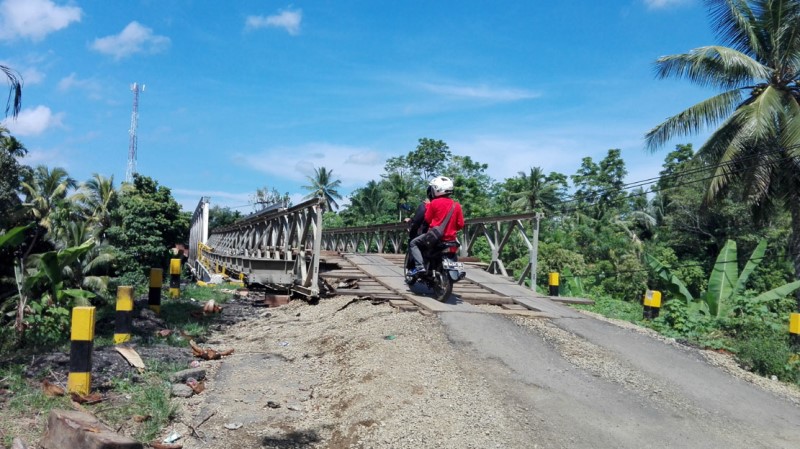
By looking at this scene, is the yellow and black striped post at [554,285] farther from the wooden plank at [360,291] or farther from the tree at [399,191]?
the tree at [399,191]

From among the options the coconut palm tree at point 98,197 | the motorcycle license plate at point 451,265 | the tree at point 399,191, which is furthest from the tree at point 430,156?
the motorcycle license plate at point 451,265

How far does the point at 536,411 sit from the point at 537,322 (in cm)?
291

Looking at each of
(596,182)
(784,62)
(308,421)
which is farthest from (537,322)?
(596,182)

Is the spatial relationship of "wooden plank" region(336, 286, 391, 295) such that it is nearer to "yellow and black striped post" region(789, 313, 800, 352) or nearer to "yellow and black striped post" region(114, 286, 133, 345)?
"yellow and black striped post" region(114, 286, 133, 345)

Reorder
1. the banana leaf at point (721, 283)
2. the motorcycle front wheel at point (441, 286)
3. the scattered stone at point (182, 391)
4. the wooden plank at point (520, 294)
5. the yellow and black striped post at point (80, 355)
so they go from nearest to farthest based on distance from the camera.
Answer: the yellow and black striped post at point (80, 355) → the scattered stone at point (182, 391) → the motorcycle front wheel at point (441, 286) → the wooden plank at point (520, 294) → the banana leaf at point (721, 283)

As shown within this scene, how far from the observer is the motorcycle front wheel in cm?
825

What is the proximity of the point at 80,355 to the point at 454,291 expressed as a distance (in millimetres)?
5773

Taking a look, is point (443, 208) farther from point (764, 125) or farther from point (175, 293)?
point (764, 125)

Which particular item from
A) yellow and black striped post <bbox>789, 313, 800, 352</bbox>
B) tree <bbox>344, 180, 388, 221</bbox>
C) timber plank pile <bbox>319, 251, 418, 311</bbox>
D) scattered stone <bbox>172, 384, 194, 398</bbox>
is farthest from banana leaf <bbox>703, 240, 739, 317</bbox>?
tree <bbox>344, 180, 388, 221</bbox>

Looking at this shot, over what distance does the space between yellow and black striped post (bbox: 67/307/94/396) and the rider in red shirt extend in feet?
15.3

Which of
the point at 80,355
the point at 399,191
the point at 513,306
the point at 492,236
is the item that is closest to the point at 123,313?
the point at 80,355

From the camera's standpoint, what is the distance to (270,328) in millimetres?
8852

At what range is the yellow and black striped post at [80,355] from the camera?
499 cm

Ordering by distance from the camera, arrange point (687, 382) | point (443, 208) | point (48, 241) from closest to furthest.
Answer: point (687, 382)
point (443, 208)
point (48, 241)
